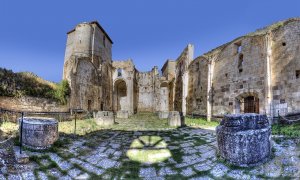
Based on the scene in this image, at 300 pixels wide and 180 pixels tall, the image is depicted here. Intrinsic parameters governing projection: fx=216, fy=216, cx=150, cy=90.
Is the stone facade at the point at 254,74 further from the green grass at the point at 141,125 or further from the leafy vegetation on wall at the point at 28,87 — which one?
the leafy vegetation on wall at the point at 28,87

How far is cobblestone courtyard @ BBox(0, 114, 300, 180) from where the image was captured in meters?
5.06

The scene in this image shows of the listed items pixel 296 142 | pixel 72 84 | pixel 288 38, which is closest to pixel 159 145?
pixel 296 142

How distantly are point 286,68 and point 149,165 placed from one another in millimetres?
9776

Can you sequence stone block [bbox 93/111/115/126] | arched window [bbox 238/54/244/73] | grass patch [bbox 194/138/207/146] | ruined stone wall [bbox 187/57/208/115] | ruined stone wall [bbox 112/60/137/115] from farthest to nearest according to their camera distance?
1. ruined stone wall [bbox 112/60/137/115]
2. ruined stone wall [bbox 187/57/208/115]
3. arched window [bbox 238/54/244/73]
4. stone block [bbox 93/111/115/126]
5. grass patch [bbox 194/138/207/146]

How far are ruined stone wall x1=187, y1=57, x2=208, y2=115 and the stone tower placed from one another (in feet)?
31.8

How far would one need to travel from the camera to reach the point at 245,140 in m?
5.38

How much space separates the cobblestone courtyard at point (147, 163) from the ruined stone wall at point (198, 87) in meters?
10.2

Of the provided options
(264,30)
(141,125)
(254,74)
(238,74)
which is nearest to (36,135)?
(141,125)

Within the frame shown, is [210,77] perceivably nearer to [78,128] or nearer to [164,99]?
[78,128]

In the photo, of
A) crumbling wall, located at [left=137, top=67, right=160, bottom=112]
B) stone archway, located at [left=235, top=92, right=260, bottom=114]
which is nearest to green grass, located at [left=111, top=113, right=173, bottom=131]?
stone archway, located at [left=235, top=92, right=260, bottom=114]

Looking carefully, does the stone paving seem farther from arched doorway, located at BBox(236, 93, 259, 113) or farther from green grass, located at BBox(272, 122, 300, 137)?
arched doorway, located at BBox(236, 93, 259, 113)

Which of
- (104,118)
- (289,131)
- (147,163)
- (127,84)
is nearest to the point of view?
(147,163)

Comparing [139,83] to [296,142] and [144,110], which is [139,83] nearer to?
[144,110]

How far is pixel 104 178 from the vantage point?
5.45m
